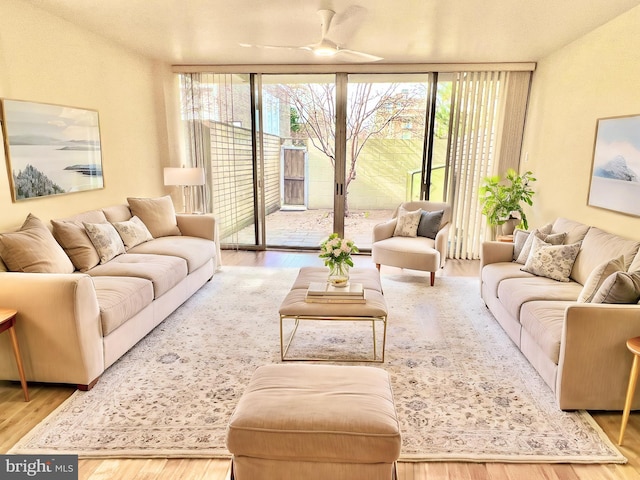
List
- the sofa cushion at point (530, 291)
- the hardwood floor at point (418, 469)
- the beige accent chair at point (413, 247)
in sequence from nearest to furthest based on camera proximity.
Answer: the hardwood floor at point (418, 469) → the sofa cushion at point (530, 291) → the beige accent chair at point (413, 247)

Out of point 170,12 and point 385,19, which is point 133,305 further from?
point 385,19

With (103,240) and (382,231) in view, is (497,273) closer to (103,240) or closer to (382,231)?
(382,231)

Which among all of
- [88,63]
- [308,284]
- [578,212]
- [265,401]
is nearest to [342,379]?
[265,401]

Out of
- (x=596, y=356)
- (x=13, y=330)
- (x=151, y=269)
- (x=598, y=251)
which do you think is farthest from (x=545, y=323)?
(x=13, y=330)

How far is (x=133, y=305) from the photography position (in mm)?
2920

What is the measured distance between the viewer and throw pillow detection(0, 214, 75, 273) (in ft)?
8.97

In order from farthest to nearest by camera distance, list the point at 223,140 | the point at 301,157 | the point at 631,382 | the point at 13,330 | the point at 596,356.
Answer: the point at 301,157
the point at 223,140
the point at 13,330
the point at 596,356
the point at 631,382

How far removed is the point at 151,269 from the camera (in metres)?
3.36

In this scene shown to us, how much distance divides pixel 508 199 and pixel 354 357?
303cm

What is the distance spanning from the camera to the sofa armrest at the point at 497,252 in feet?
12.8

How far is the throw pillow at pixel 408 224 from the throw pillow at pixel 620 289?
267cm

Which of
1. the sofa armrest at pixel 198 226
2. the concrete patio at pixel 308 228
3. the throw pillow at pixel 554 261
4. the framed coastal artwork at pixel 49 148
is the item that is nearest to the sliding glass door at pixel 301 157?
the concrete patio at pixel 308 228

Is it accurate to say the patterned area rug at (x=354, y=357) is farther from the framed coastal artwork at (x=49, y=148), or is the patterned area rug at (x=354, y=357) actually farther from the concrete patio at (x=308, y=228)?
the concrete patio at (x=308, y=228)

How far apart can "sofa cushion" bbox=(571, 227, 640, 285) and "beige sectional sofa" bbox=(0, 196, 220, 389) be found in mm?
3345
